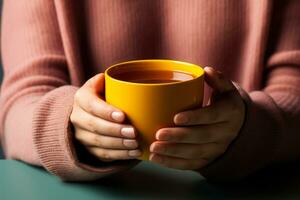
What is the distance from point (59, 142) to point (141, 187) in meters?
0.11

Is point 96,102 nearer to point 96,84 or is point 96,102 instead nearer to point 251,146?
point 96,84

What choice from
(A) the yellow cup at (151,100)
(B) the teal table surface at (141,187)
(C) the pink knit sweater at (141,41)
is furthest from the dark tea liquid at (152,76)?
(C) the pink knit sweater at (141,41)

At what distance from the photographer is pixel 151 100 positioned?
0.51 m

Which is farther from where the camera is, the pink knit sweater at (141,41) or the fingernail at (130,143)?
the pink knit sweater at (141,41)

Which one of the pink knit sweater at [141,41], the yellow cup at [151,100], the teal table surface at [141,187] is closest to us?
the yellow cup at [151,100]

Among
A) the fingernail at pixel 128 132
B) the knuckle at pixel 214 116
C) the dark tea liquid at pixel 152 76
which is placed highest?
the dark tea liquid at pixel 152 76

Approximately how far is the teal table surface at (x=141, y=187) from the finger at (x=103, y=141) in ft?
0.19

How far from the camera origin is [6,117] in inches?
32.1

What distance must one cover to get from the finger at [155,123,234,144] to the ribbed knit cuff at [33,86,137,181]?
0.30 ft

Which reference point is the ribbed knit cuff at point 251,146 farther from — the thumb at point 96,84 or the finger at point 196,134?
the thumb at point 96,84

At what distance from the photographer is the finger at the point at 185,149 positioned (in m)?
0.55

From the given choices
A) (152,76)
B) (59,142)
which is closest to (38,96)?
(59,142)

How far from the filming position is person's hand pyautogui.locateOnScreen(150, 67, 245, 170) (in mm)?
545

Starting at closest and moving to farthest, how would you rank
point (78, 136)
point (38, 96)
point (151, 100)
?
point (151, 100)
point (78, 136)
point (38, 96)
